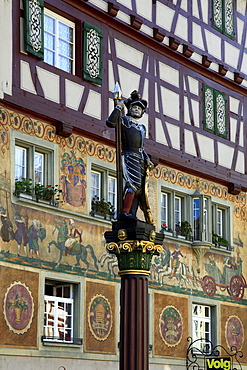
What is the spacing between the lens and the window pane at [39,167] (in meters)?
18.0

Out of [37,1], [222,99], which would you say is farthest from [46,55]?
[222,99]

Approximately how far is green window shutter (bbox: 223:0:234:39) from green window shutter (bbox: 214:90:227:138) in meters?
1.82

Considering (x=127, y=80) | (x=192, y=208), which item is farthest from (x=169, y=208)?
(x=127, y=80)

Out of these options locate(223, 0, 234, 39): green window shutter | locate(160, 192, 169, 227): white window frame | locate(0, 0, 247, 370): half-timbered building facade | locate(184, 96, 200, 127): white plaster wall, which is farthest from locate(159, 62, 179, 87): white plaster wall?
locate(223, 0, 234, 39): green window shutter

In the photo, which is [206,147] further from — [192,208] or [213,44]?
[213,44]

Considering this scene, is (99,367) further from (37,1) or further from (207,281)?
(37,1)

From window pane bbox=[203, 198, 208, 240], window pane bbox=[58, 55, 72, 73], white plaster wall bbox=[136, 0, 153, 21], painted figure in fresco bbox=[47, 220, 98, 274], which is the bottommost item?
painted figure in fresco bbox=[47, 220, 98, 274]

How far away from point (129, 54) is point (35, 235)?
17.7 ft

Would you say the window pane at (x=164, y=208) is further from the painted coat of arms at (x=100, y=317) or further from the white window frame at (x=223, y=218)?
the painted coat of arms at (x=100, y=317)

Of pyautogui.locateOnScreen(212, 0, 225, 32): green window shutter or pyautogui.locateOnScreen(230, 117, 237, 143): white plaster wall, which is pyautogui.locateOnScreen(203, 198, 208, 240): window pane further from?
pyautogui.locateOnScreen(212, 0, 225, 32): green window shutter

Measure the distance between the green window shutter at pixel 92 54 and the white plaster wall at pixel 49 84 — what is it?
956mm

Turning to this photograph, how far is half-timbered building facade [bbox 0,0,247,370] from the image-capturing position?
56.4 ft

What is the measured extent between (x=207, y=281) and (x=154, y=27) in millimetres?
5994

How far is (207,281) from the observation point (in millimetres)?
22359
